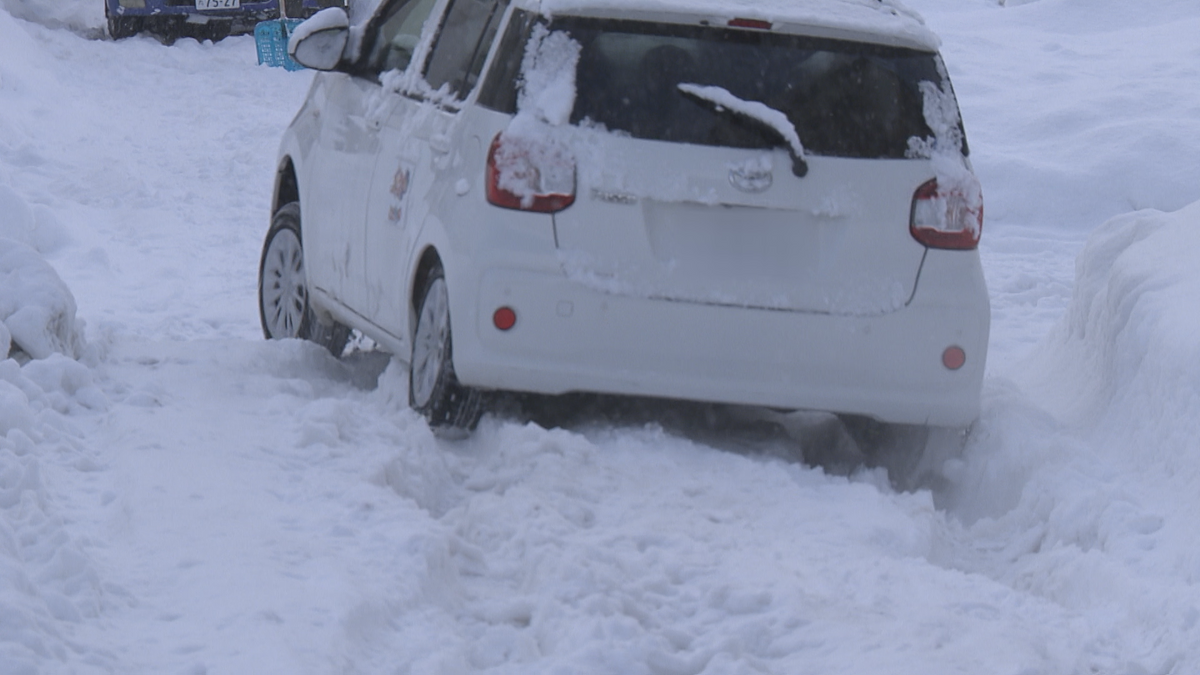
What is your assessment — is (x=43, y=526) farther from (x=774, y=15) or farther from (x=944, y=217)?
(x=944, y=217)

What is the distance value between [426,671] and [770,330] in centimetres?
195

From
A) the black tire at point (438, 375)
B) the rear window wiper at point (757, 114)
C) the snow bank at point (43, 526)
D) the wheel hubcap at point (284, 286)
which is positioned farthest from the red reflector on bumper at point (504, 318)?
the wheel hubcap at point (284, 286)

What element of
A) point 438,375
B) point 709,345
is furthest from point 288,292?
point 709,345

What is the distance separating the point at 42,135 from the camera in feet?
47.5

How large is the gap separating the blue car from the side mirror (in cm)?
1406

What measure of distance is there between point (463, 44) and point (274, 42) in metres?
14.1

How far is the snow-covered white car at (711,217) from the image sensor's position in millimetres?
5262

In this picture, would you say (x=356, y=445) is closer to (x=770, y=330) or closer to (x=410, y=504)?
(x=410, y=504)

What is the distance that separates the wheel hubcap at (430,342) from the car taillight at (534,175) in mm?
408

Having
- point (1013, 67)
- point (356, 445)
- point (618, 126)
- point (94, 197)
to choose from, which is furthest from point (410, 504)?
point (1013, 67)

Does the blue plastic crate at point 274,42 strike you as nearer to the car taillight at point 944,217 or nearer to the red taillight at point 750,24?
the red taillight at point 750,24

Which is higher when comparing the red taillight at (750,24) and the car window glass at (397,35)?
the red taillight at (750,24)

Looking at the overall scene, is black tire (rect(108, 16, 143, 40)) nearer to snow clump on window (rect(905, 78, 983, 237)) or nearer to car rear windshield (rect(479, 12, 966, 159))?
car rear windshield (rect(479, 12, 966, 159))

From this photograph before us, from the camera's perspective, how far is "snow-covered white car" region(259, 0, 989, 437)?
526 cm
